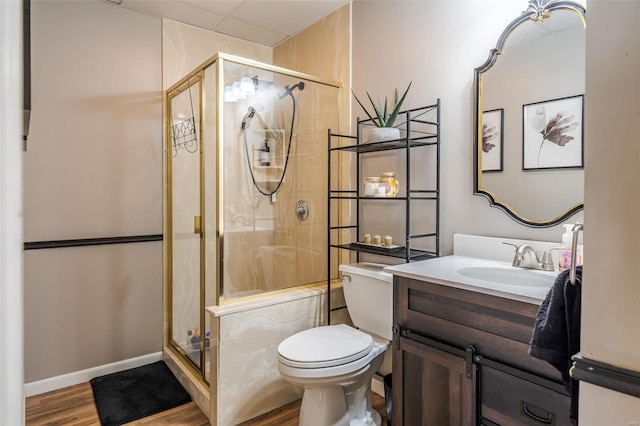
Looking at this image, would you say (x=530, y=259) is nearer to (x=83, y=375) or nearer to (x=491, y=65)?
(x=491, y=65)

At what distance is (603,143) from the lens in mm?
702

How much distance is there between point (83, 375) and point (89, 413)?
44cm

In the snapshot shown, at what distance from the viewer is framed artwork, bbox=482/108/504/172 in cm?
176

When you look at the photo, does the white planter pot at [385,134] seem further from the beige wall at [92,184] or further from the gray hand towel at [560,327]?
the beige wall at [92,184]

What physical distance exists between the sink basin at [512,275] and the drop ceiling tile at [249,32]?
237 centimetres

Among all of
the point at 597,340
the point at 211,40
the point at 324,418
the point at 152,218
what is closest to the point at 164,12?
the point at 211,40

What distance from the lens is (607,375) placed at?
70 centimetres

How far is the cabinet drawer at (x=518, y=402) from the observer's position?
1.14 meters

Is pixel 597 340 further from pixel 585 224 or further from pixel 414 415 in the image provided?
pixel 414 415

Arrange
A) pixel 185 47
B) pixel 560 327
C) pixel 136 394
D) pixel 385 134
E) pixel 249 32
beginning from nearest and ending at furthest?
pixel 560 327, pixel 385 134, pixel 136 394, pixel 185 47, pixel 249 32

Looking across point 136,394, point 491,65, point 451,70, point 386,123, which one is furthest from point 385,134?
point 136,394

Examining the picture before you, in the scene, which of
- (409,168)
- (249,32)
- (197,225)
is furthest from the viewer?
(249,32)

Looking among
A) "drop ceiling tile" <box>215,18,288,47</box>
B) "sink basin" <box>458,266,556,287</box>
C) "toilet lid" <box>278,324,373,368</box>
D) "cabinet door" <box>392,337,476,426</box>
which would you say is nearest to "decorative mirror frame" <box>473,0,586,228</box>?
"sink basin" <box>458,266,556,287</box>

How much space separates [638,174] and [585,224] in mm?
124
